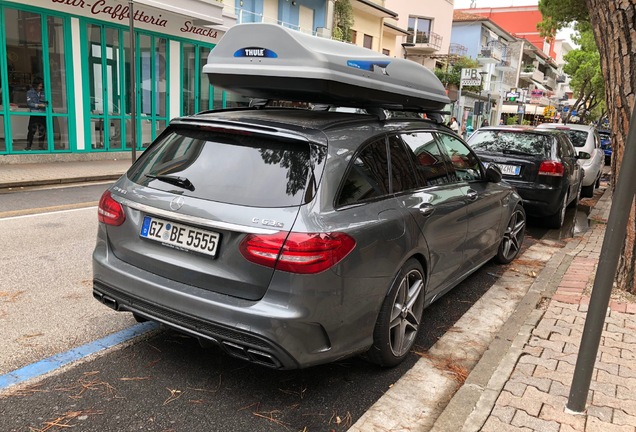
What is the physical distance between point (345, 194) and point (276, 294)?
74 centimetres

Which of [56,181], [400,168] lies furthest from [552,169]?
[56,181]

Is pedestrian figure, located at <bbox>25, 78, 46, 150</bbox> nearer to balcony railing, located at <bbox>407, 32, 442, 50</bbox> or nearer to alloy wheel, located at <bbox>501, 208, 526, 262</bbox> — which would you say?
alloy wheel, located at <bbox>501, 208, 526, 262</bbox>

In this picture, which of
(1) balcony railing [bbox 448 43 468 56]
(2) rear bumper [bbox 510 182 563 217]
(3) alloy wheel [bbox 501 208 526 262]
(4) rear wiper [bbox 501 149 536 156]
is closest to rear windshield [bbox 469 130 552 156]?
(4) rear wiper [bbox 501 149 536 156]

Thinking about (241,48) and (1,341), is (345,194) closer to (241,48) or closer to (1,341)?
(241,48)

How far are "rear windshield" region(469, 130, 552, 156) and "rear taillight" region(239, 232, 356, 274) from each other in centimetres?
641

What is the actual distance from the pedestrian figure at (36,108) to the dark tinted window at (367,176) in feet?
38.9

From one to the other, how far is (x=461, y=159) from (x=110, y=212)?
3.20 m

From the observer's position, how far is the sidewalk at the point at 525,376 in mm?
2906

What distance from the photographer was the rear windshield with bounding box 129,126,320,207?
2928 millimetres

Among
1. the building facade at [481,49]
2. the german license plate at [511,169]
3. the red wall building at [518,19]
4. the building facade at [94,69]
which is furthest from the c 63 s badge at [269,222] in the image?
the red wall building at [518,19]

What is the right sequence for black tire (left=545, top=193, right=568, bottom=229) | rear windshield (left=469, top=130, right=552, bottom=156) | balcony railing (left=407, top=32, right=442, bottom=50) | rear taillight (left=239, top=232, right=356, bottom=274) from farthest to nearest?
balcony railing (left=407, top=32, right=442, bottom=50) < black tire (left=545, top=193, right=568, bottom=229) < rear windshield (left=469, top=130, right=552, bottom=156) < rear taillight (left=239, top=232, right=356, bottom=274)

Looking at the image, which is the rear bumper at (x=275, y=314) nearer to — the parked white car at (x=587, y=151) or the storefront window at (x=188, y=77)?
the parked white car at (x=587, y=151)

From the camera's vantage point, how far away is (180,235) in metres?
2.99

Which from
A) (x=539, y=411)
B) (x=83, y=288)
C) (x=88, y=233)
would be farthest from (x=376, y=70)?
(x=88, y=233)
